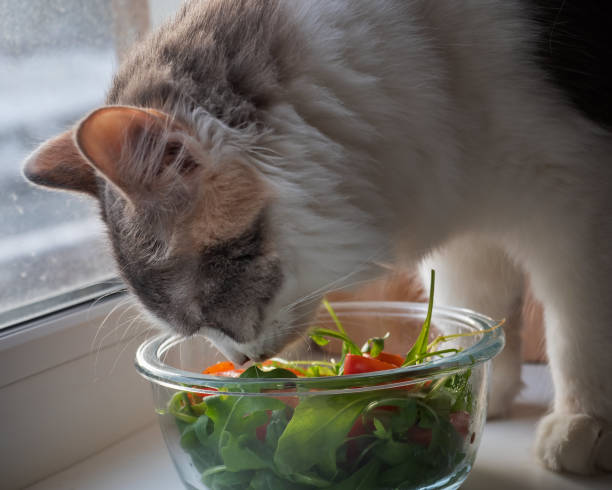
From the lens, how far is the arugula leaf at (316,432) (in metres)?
0.77

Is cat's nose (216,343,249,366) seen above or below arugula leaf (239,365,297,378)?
below

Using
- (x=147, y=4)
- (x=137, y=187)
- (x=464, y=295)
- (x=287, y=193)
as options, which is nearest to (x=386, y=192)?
(x=287, y=193)

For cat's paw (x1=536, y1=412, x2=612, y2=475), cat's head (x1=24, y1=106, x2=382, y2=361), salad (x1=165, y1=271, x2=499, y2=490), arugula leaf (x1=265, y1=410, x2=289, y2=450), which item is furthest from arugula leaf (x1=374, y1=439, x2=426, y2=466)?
cat's paw (x1=536, y1=412, x2=612, y2=475)

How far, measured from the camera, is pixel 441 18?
975 millimetres

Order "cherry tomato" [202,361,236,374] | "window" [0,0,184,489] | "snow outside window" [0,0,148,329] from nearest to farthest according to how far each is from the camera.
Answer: "cherry tomato" [202,361,236,374]
"window" [0,0,184,489]
"snow outside window" [0,0,148,329]

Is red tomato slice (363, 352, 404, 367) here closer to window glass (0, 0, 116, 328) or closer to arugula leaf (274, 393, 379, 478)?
arugula leaf (274, 393, 379, 478)

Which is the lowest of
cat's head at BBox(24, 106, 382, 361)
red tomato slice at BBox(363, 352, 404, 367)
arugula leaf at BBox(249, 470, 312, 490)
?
arugula leaf at BBox(249, 470, 312, 490)

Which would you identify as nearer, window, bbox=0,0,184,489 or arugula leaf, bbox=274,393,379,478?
arugula leaf, bbox=274,393,379,478

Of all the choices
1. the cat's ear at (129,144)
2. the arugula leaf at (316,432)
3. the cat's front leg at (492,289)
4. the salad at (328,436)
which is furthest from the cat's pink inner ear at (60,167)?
the cat's front leg at (492,289)

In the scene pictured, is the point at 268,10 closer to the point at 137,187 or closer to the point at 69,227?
the point at 137,187

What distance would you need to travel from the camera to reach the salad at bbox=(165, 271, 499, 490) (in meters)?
0.77

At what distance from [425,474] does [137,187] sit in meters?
0.46

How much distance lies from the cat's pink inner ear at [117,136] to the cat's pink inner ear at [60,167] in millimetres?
212

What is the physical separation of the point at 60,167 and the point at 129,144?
250 mm
